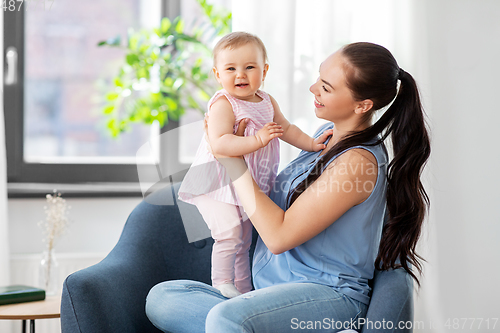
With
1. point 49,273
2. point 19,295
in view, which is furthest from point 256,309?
point 49,273

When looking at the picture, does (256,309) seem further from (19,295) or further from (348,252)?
(19,295)

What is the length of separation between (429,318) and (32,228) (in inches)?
77.7

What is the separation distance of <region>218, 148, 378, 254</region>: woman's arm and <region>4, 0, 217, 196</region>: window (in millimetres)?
1213

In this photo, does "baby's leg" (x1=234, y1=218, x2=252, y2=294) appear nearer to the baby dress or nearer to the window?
the baby dress

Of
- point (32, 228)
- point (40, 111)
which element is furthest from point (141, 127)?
point (32, 228)

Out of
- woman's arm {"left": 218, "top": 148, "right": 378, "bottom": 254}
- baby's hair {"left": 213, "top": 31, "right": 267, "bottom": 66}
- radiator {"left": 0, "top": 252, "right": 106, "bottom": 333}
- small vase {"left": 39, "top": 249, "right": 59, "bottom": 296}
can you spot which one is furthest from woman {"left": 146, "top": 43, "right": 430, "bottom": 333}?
radiator {"left": 0, "top": 252, "right": 106, "bottom": 333}

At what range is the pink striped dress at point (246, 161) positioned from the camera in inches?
49.9

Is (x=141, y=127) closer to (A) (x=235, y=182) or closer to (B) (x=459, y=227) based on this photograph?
(A) (x=235, y=182)

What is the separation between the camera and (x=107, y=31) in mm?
2396

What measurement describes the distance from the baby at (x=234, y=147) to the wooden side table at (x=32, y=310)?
2.10ft

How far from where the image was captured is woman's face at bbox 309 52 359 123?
1.20 metres

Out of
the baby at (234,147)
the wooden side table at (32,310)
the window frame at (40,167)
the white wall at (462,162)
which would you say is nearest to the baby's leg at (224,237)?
the baby at (234,147)

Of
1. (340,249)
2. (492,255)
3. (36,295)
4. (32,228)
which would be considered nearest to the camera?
(340,249)

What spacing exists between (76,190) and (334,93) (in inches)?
59.8
